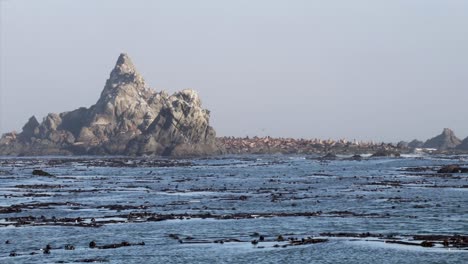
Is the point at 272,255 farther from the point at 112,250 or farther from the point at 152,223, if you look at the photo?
the point at 152,223

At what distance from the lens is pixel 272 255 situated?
125 feet

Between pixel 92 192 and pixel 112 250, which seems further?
pixel 92 192

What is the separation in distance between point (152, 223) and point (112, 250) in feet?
39.4

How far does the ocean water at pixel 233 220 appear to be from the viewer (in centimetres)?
3828

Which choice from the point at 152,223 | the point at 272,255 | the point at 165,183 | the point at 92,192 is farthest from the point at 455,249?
the point at 165,183

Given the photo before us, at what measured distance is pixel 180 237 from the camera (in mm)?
45062

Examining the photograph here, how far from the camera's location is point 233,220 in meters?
53.4

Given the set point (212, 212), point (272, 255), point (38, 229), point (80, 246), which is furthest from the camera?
point (212, 212)

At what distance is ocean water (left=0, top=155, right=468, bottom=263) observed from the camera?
38.3 metres

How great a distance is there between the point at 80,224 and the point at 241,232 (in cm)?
1141

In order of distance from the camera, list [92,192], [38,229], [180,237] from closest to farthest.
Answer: [180,237]
[38,229]
[92,192]

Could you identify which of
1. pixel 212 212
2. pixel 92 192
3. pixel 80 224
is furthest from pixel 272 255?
pixel 92 192

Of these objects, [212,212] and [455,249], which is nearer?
[455,249]

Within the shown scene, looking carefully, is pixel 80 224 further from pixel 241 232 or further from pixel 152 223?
pixel 241 232
